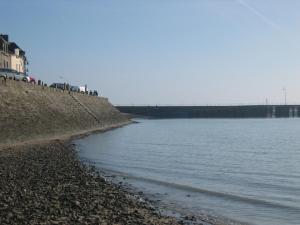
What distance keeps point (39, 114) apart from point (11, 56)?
48.9 meters

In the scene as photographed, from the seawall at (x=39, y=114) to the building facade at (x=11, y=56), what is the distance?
623 inches

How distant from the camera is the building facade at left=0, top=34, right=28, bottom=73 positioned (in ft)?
298

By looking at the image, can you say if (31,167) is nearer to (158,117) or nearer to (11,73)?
(11,73)

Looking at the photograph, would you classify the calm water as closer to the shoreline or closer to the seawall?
the shoreline

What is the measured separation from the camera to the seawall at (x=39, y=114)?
44.5 metres

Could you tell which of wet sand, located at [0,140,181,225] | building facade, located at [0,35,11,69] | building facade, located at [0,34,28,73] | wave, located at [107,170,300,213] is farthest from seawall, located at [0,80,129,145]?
wave, located at [107,170,300,213]

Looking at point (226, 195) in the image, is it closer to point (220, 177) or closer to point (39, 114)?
point (220, 177)

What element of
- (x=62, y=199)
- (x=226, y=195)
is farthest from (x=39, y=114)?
(x=62, y=199)

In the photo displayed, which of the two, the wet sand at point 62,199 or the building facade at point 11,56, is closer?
the wet sand at point 62,199

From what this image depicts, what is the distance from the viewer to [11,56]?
98.9m

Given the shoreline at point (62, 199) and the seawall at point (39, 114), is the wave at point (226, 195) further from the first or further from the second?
the seawall at point (39, 114)

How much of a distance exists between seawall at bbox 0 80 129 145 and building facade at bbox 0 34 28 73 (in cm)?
1582

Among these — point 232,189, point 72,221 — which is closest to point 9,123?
point 232,189

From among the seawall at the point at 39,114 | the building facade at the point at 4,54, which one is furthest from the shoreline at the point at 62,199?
the building facade at the point at 4,54
